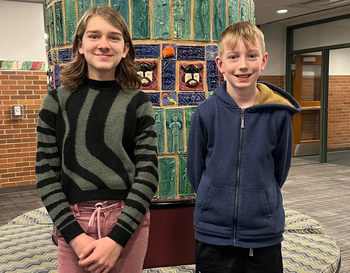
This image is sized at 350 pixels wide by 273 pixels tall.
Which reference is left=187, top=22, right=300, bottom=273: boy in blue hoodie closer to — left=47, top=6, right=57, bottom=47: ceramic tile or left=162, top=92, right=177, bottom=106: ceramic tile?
left=162, top=92, right=177, bottom=106: ceramic tile

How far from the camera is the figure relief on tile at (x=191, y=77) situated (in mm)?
2094

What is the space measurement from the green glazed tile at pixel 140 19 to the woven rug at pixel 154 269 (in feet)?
4.21

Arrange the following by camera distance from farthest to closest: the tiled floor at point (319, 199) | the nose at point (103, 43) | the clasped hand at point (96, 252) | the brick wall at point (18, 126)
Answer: the brick wall at point (18, 126), the tiled floor at point (319, 199), the nose at point (103, 43), the clasped hand at point (96, 252)

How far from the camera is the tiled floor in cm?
362

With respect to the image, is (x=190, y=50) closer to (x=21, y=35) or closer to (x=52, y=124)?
(x=52, y=124)

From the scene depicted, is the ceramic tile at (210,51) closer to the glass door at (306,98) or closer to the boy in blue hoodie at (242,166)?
the boy in blue hoodie at (242,166)

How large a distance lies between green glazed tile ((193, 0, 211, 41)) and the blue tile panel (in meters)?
0.23

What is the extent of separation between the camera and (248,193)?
1.43 metres

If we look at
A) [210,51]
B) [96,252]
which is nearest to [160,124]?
[210,51]

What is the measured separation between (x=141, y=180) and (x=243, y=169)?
41 cm

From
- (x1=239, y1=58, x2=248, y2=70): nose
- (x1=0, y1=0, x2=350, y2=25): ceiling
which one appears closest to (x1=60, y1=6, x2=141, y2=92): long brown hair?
(x1=239, y1=58, x2=248, y2=70): nose

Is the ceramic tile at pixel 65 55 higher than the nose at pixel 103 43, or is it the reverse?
the ceramic tile at pixel 65 55

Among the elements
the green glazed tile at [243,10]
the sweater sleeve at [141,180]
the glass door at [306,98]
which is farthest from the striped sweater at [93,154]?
the glass door at [306,98]

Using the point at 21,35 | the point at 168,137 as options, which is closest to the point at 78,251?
the point at 168,137
